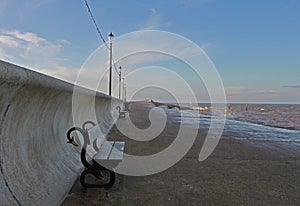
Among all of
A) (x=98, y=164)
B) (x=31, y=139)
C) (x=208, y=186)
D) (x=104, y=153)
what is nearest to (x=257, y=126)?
(x=208, y=186)

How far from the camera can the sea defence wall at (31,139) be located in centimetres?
215

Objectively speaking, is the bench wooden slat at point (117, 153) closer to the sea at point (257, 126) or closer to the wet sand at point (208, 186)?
the wet sand at point (208, 186)

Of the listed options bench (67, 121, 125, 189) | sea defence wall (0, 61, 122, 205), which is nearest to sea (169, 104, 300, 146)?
bench (67, 121, 125, 189)

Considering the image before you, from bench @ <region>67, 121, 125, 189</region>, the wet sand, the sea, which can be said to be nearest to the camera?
the wet sand

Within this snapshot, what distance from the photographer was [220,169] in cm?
580

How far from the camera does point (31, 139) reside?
9.46 ft

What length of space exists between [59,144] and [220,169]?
131 inches

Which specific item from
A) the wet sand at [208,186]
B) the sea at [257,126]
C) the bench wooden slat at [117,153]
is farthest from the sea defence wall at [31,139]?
the sea at [257,126]

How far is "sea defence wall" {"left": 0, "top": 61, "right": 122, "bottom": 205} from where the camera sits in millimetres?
2148

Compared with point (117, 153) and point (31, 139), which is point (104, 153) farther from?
point (31, 139)

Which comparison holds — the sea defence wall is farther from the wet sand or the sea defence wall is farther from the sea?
the sea

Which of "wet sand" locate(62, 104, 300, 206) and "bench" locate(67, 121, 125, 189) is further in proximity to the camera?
"bench" locate(67, 121, 125, 189)

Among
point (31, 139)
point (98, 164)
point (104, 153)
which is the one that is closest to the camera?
point (31, 139)

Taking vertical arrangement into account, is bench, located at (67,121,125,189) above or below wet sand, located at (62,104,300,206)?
above
